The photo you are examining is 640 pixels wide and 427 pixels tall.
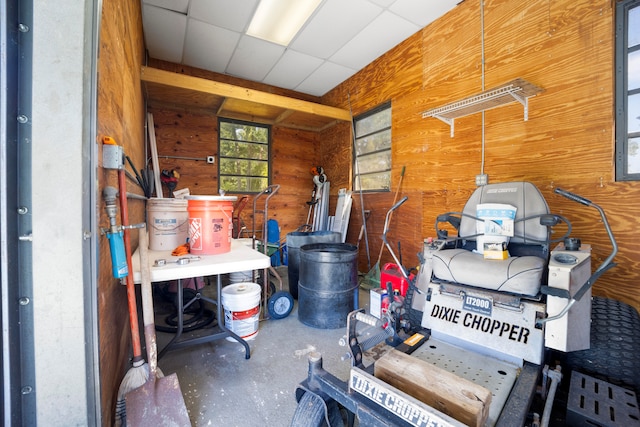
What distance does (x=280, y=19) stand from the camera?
3018 mm

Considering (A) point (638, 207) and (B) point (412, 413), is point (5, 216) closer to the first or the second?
(B) point (412, 413)

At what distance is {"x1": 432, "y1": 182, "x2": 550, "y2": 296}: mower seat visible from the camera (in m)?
1.33

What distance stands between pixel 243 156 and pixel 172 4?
7.13 feet

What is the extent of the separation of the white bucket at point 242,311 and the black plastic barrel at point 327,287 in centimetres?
51

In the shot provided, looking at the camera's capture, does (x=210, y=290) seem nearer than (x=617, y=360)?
No

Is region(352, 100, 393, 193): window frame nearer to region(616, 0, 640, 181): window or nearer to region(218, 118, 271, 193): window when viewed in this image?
region(218, 118, 271, 193): window

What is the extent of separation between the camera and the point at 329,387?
1051 millimetres

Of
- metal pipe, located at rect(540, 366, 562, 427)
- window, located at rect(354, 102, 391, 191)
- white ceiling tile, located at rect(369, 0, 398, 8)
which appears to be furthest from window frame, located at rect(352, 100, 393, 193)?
metal pipe, located at rect(540, 366, 562, 427)

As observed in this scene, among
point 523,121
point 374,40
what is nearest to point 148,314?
point 523,121

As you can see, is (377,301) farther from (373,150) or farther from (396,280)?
(373,150)

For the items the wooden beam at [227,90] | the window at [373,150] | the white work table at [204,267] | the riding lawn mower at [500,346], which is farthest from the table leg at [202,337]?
the window at [373,150]

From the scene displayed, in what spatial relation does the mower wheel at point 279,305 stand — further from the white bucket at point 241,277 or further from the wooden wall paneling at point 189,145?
the wooden wall paneling at point 189,145

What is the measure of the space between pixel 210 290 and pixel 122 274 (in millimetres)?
2345

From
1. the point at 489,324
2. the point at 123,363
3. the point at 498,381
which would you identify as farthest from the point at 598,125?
the point at 123,363
